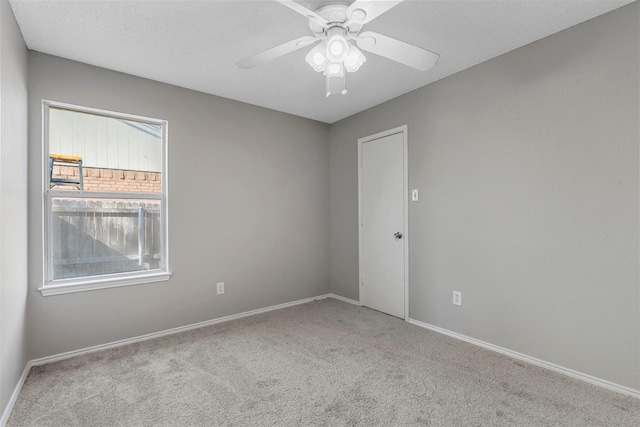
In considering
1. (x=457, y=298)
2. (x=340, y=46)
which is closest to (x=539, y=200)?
(x=457, y=298)

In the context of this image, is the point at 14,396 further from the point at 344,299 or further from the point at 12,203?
the point at 344,299

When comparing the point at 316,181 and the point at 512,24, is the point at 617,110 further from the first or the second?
the point at 316,181

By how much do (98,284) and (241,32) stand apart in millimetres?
2328

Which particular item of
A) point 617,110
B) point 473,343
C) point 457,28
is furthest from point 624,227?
point 457,28

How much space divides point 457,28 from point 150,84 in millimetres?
2646

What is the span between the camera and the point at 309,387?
210 centimetres

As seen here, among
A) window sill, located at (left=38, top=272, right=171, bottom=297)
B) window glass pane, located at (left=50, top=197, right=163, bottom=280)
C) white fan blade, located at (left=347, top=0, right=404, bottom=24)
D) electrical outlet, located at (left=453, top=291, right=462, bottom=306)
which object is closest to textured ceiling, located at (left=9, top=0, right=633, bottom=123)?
white fan blade, located at (left=347, top=0, right=404, bottom=24)

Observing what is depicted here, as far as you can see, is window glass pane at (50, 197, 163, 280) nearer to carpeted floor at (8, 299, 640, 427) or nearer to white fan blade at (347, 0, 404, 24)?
carpeted floor at (8, 299, 640, 427)

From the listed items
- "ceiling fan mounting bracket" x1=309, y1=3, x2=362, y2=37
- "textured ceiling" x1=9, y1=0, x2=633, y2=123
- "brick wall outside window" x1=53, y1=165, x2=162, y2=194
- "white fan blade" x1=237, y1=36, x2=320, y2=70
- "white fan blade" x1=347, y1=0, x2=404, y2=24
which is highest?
"textured ceiling" x1=9, y1=0, x2=633, y2=123

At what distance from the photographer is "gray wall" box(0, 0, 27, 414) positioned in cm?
175

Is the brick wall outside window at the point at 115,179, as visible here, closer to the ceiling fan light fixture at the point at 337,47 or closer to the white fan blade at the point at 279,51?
the white fan blade at the point at 279,51

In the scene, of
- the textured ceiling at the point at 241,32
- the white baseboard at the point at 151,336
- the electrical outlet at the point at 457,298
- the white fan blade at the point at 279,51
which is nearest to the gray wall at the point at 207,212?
the white baseboard at the point at 151,336

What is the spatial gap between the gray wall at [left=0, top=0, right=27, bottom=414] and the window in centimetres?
28

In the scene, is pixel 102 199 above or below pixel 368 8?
below
